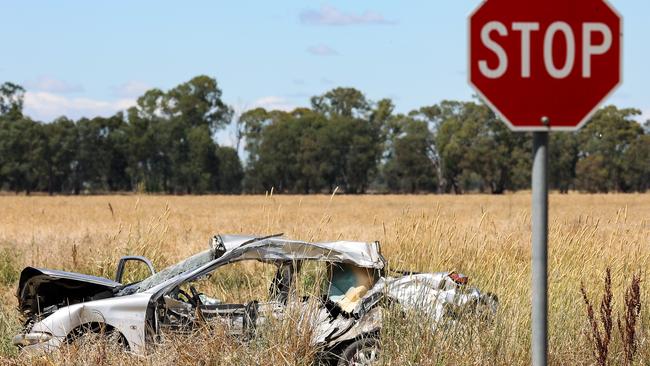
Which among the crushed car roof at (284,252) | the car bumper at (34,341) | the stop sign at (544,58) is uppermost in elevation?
the stop sign at (544,58)

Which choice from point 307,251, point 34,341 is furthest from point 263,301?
point 34,341

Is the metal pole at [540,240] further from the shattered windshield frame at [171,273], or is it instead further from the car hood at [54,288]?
the car hood at [54,288]

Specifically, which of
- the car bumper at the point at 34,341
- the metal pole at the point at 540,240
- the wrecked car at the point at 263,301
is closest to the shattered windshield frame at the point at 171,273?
the wrecked car at the point at 263,301

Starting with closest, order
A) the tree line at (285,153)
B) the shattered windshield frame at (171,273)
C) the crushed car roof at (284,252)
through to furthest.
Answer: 1. the crushed car roof at (284,252)
2. the shattered windshield frame at (171,273)
3. the tree line at (285,153)

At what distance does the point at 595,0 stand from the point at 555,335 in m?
3.53

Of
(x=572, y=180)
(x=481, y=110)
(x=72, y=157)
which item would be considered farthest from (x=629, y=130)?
(x=72, y=157)

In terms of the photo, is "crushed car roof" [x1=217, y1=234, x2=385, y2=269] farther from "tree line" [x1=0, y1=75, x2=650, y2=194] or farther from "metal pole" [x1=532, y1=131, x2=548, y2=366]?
"tree line" [x1=0, y1=75, x2=650, y2=194]

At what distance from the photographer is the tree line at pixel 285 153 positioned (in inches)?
4771

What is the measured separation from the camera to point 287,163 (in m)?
128

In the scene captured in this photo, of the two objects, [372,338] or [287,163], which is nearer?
[372,338]

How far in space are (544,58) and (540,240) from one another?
34.6 inches

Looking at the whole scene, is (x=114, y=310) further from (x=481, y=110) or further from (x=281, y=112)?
(x=281, y=112)

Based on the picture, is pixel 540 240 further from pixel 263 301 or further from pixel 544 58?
pixel 263 301

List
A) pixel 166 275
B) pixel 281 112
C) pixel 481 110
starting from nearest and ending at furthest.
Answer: pixel 166 275, pixel 481 110, pixel 281 112
